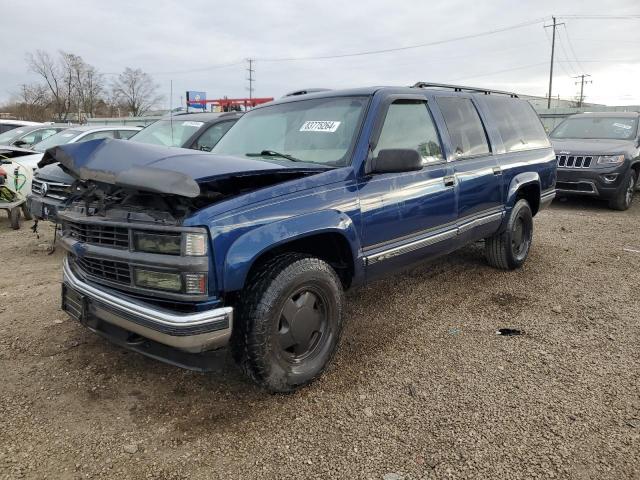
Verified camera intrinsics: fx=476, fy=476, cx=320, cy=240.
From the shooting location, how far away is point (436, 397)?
9.57ft

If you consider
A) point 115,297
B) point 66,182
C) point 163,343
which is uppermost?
point 66,182

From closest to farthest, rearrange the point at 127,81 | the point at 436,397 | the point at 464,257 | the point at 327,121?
the point at 436,397 → the point at 327,121 → the point at 464,257 → the point at 127,81

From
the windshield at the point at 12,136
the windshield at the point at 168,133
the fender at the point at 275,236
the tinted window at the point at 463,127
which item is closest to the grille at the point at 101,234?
the fender at the point at 275,236

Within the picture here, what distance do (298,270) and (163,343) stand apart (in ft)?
2.75

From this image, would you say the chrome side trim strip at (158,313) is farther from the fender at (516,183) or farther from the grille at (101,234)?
the fender at (516,183)

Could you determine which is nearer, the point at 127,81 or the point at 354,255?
the point at 354,255

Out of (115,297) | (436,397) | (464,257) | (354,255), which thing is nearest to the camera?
(115,297)

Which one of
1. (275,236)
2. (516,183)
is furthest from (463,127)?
(275,236)

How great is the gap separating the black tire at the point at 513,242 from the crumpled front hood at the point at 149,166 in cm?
298

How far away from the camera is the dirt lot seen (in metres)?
2.35

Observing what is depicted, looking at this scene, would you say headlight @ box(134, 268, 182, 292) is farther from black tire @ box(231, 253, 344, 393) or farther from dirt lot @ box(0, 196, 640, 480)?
dirt lot @ box(0, 196, 640, 480)

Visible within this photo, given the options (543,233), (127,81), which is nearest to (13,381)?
(543,233)

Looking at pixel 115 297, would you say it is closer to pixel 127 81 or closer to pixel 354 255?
pixel 354 255

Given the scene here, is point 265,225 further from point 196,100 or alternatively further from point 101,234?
point 196,100
